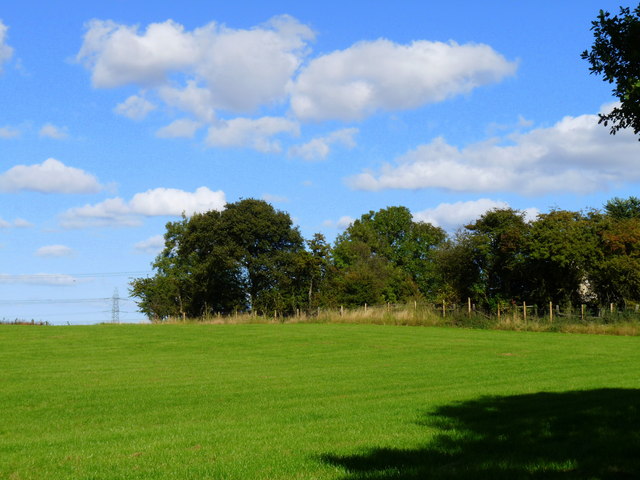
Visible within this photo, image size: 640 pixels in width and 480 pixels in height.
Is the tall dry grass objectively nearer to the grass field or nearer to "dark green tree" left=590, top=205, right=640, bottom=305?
"dark green tree" left=590, top=205, right=640, bottom=305

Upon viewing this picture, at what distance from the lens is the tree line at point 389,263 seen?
51750 millimetres

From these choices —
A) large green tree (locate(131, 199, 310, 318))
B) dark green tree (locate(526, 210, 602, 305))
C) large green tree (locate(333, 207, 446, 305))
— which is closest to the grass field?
dark green tree (locate(526, 210, 602, 305))

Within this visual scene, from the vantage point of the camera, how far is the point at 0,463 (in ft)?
29.8

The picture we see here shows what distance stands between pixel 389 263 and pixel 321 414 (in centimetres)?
8265

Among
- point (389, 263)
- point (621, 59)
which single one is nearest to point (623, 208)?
point (389, 263)

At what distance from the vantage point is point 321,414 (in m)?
12.5

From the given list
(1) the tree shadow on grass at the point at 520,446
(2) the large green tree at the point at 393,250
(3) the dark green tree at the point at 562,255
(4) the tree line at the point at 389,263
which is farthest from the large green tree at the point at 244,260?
(1) the tree shadow on grass at the point at 520,446

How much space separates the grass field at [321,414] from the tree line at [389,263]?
25.2 meters

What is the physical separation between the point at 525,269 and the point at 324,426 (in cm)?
4719

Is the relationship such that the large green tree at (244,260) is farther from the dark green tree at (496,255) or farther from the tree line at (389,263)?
the dark green tree at (496,255)

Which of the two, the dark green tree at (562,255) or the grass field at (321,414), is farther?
the dark green tree at (562,255)

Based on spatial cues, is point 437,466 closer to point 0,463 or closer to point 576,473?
point 576,473

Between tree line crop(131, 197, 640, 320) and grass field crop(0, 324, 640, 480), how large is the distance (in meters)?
25.2

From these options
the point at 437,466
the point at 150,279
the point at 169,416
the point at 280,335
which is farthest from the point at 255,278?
the point at 437,466
